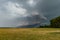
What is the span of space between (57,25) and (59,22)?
2993 mm

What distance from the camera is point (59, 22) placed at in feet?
265

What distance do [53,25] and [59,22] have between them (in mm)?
3728

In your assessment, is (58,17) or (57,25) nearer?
(57,25)

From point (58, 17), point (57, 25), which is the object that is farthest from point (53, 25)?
point (58, 17)

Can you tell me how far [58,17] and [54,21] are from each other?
4.16 meters

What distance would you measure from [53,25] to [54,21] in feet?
10.9

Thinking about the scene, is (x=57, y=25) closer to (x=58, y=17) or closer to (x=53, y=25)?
(x=53, y=25)

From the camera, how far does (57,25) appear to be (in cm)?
7862

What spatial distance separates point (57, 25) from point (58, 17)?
7.46 meters

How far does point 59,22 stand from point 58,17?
15.2 ft

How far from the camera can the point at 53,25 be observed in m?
79.6

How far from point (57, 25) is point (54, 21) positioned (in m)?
4.09

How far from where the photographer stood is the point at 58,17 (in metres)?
84.8

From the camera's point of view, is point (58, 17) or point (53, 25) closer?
point (53, 25)
